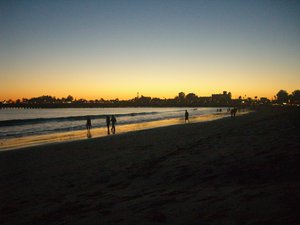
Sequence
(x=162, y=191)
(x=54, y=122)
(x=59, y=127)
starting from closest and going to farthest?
(x=162, y=191) < (x=59, y=127) < (x=54, y=122)

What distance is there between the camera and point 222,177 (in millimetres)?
6508

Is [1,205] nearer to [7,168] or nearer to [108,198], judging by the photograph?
[108,198]

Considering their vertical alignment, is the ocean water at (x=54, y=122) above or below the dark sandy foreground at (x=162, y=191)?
below

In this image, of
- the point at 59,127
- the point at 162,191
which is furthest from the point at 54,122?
the point at 162,191

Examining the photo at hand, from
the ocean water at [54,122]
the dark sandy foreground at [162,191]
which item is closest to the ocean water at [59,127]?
the ocean water at [54,122]

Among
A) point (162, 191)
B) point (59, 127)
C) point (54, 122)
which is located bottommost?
point (59, 127)

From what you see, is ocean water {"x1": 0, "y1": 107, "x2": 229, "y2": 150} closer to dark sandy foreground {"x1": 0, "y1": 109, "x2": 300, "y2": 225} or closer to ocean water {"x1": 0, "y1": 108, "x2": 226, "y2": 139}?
ocean water {"x1": 0, "y1": 108, "x2": 226, "y2": 139}

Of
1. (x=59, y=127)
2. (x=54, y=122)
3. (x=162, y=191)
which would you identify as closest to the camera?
(x=162, y=191)

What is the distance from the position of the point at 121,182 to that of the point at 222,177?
9.17 feet

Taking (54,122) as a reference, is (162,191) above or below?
above

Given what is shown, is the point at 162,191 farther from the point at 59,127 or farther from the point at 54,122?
the point at 54,122

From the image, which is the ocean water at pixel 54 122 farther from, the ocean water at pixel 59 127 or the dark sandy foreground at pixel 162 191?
the dark sandy foreground at pixel 162 191

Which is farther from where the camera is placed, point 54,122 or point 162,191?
point 54,122

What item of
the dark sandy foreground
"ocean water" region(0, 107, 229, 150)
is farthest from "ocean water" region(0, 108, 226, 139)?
the dark sandy foreground
